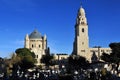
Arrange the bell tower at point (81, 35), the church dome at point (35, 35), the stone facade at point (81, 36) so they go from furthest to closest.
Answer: the church dome at point (35, 35)
the bell tower at point (81, 35)
the stone facade at point (81, 36)

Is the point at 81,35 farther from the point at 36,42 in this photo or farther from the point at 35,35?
the point at 35,35

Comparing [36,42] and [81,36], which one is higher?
[81,36]

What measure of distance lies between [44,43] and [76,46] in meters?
18.1

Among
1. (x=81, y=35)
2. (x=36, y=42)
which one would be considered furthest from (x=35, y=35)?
(x=81, y=35)

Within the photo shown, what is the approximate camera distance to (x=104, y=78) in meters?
48.7

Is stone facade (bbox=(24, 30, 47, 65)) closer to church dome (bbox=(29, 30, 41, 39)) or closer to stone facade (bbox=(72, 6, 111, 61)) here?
church dome (bbox=(29, 30, 41, 39))

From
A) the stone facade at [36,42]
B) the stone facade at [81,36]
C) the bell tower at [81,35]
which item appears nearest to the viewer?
the stone facade at [81,36]

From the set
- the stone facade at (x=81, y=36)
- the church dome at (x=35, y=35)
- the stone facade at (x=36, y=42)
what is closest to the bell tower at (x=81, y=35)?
the stone facade at (x=81, y=36)

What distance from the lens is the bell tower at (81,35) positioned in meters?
125

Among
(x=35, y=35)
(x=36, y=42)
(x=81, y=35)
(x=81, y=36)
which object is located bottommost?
(x=36, y=42)

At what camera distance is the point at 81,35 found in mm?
126312

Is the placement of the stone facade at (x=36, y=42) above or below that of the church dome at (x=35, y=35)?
below

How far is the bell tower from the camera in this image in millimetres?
124750

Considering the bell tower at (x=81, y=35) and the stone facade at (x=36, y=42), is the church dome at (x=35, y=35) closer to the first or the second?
the stone facade at (x=36, y=42)
